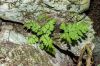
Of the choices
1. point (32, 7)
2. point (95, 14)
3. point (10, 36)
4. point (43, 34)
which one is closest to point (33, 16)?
point (32, 7)

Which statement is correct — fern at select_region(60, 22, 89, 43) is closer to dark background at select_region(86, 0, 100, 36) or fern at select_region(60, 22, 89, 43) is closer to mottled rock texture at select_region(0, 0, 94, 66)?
mottled rock texture at select_region(0, 0, 94, 66)

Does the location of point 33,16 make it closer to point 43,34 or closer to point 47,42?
point 43,34

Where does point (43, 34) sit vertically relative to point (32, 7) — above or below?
below

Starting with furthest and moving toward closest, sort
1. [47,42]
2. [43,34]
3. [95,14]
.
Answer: [95,14]
[43,34]
[47,42]

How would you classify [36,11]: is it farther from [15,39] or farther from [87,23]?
[87,23]

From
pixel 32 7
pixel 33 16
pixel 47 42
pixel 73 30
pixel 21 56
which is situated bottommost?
pixel 21 56

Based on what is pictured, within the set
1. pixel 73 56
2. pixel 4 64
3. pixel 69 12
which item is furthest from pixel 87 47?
pixel 4 64

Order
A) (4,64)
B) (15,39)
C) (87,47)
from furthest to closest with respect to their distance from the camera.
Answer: (87,47), (15,39), (4,64)

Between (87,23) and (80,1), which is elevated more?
(80,1)
